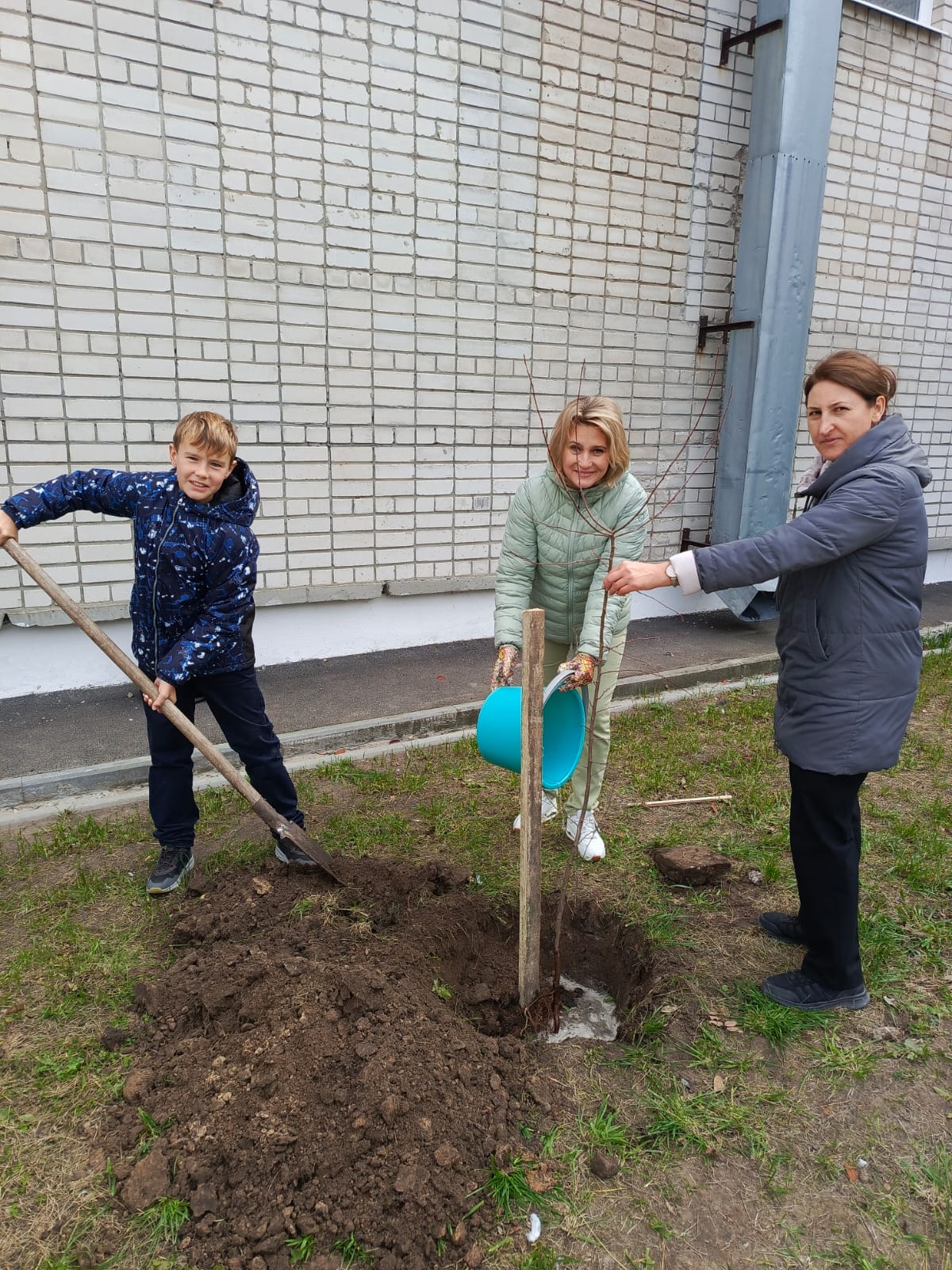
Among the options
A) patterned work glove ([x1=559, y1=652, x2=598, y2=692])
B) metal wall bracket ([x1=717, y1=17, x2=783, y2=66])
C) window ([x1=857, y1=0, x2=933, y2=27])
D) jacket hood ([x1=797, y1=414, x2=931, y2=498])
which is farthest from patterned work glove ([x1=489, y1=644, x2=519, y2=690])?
window ([x1=857, y1=0, x2=933, y2=27])

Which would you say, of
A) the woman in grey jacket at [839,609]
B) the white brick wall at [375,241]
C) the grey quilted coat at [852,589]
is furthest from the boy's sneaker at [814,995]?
the white brick wall at [375,241]

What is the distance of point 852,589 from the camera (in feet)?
7.45

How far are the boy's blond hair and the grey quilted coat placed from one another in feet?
5.21

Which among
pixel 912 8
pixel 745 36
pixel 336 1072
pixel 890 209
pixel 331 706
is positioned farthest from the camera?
pixel 912 8

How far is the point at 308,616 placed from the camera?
5344 millimetres

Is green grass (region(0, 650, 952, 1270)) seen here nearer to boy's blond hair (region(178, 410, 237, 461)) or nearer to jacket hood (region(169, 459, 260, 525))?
jacket hood (region(169, 459, 260, 525))

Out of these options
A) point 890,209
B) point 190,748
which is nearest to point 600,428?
point 190,748

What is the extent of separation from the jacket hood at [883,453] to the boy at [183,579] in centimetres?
188

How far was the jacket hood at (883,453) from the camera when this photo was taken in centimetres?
220

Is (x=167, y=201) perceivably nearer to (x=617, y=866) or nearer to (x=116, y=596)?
(x=116, y=596)

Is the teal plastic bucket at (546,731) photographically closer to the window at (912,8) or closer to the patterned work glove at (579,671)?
the patterned work glove at (579,671)

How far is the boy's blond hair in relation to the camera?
8.84 feet

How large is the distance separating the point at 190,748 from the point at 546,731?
131cm

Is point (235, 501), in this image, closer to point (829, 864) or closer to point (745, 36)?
point (829, 864)
